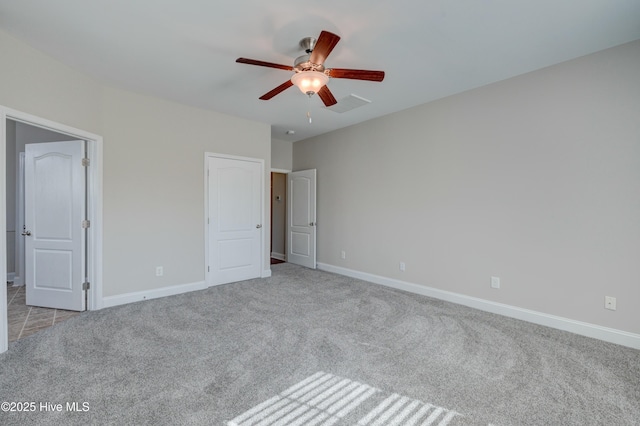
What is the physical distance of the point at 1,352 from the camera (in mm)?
2447

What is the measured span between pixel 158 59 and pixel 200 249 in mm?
2568

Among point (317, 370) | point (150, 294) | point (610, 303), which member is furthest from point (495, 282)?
point (150, 294)

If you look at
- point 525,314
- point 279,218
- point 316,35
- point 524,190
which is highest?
point 316,35

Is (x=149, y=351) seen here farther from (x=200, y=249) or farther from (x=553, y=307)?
(x=553, y=307)

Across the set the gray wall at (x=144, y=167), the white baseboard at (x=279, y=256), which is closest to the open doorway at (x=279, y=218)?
the white baseboard at (x=279, y=256)

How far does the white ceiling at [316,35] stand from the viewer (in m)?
2.18

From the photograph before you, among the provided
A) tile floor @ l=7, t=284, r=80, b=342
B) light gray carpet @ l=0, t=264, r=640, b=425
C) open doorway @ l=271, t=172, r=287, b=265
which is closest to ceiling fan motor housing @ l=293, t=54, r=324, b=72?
light gray carpet @ l=0, t=264, r=640, b=425

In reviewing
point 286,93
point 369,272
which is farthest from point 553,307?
point 286,93

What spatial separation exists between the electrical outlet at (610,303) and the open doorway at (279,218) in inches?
205

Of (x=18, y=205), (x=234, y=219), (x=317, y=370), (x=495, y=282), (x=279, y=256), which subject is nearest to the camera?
(x=317, y=370)

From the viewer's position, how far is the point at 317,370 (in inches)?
88.9

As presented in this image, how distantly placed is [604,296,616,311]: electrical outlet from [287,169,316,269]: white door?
4.12 meters

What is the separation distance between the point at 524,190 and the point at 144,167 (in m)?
4.60

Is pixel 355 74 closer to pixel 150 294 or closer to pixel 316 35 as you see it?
pixel 316 35
